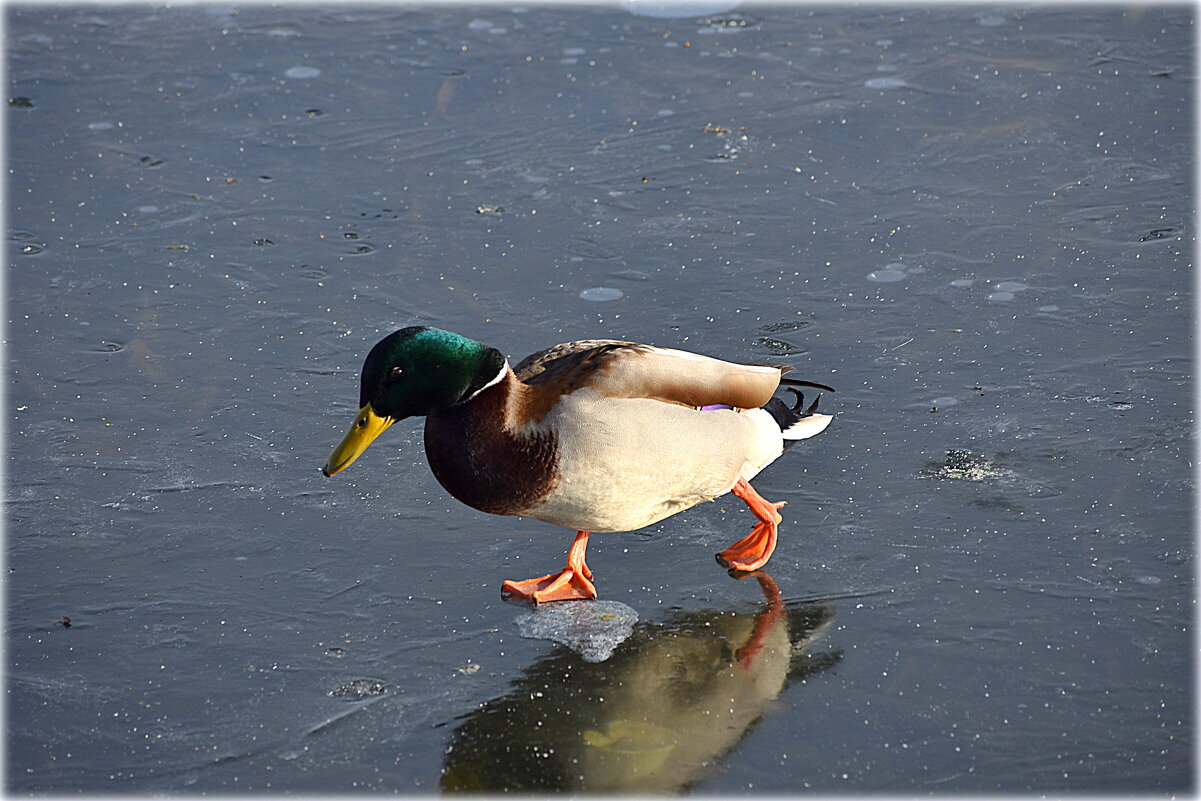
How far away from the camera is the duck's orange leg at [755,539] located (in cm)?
355

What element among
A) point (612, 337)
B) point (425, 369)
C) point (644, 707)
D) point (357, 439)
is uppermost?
point (425, 369)

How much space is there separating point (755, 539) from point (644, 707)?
0.71m

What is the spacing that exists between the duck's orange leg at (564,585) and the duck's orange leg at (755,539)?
37 centimetres

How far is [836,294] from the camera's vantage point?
4.92 meters

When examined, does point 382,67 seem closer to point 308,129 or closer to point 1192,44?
point 308,129

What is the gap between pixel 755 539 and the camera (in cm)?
359

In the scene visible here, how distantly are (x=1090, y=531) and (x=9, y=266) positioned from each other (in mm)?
4071

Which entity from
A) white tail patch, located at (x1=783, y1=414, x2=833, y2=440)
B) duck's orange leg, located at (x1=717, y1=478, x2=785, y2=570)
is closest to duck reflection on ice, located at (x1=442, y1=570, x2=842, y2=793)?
duck's orange leg, located at (x1=717, y1=478, x2=785, y2=570)

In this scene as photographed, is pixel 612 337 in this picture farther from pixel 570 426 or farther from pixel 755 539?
pixel 570 426

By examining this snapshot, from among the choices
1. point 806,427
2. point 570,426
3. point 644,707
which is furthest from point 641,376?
point 644,707

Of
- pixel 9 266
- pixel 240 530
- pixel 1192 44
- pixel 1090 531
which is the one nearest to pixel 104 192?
pixel 9 266

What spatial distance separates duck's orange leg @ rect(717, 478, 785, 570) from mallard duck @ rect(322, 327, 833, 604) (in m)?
0.02

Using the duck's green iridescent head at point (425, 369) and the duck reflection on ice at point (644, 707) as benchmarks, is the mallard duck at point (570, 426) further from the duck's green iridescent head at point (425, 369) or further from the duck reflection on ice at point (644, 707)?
the duck reflection on ice at point (644, 707)

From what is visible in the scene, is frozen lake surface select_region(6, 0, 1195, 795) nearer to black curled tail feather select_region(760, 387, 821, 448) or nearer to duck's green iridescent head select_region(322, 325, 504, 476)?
black curled tail feather select_region(760, 387, 821, 448)
